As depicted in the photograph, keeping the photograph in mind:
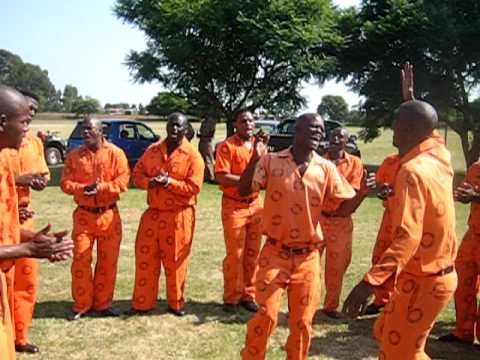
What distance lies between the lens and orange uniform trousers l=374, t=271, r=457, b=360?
342cm

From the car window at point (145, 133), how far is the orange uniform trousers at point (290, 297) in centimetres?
1448

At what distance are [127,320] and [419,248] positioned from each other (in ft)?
11.2

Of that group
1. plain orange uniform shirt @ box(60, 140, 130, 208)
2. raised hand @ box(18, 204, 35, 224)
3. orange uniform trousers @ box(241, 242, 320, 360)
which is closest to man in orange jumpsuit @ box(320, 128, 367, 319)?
orange uniform trousers @ box(241, 242, 320, 360)

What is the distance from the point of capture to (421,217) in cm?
314

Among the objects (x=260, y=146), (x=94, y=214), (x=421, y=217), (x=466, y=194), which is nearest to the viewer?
(x=421, y=217)

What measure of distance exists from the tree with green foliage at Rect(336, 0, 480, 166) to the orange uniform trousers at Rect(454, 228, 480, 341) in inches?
525

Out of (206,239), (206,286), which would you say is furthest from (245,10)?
(206,286)

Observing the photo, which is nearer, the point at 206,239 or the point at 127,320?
the point at 127,320

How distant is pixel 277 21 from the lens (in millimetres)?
16969

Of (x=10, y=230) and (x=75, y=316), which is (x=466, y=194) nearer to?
(x=10, y=230)

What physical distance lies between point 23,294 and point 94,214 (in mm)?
1128

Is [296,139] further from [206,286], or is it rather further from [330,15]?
[330,15]

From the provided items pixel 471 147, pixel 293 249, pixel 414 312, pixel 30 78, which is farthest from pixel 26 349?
pixel 30 78

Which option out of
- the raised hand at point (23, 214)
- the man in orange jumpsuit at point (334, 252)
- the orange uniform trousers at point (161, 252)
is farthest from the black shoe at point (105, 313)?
the man in orange jumpsuit at point (334, 252)
